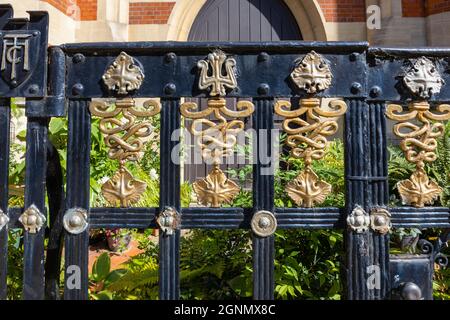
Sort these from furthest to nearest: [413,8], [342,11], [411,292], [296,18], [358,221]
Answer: [296,18]
[342,11]
[413,8]
[358,221]
[411,292]

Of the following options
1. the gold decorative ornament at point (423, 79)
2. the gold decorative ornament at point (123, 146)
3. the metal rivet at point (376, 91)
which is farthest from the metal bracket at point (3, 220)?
the gold decorative ornament at point (423, 79)

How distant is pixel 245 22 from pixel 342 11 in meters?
1.62

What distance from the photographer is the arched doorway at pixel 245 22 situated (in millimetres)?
6828

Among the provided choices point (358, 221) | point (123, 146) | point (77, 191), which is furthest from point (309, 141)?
point (77, 191)

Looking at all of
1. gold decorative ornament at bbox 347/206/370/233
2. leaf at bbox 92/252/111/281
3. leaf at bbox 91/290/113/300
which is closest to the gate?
gold decorative ornament at bbox 347/206/370/233

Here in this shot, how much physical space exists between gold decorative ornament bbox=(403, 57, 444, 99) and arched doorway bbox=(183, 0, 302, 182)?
5226 millimetres

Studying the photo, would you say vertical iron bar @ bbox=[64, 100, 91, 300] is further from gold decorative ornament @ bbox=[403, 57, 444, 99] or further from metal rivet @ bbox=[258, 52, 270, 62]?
gold decorative ornament @ bbox=[403, 57, 444, 99]

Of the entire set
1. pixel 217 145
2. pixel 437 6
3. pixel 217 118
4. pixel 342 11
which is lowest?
pixel 217 145

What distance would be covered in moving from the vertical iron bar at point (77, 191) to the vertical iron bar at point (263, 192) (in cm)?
74

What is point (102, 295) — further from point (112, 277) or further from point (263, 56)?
point (263, 56)

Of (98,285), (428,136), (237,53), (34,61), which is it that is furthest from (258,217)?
(98,285)

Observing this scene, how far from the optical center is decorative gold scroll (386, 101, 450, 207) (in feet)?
5.71

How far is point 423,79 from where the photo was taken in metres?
1.72
